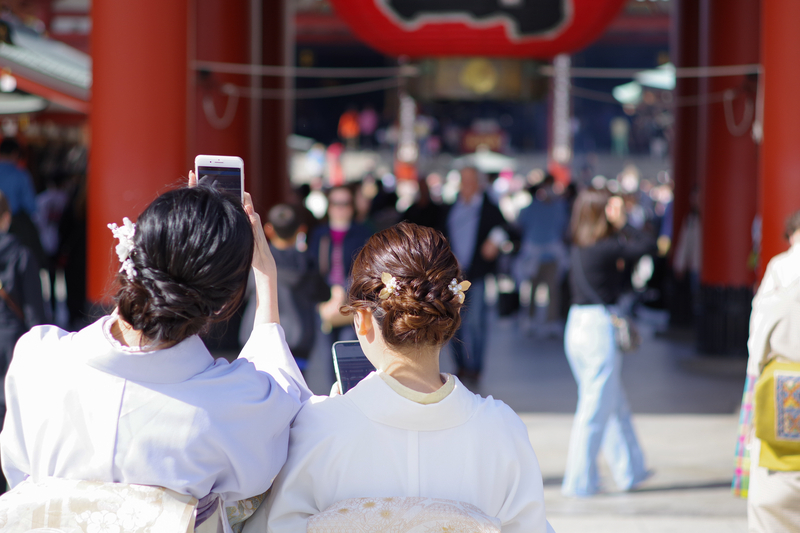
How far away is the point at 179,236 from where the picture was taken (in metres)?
1.43

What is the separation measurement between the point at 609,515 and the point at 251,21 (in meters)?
5.84

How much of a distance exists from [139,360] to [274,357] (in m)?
0.33

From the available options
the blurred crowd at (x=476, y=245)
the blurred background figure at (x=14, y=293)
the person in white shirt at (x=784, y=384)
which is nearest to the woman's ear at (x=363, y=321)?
the blurred crowd at (x=476, y=245)

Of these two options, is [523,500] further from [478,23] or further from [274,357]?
[478,23]

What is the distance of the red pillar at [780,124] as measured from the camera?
16.9 ft

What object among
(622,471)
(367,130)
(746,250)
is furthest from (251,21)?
(367,130)

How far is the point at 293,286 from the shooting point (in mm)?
4449

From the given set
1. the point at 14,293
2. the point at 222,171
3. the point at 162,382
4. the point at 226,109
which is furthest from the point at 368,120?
the point at 162,382

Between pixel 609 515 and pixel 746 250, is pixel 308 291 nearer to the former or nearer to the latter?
pixel 609 515

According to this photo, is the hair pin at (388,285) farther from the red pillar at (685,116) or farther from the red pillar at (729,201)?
the red pillar at (685,116)

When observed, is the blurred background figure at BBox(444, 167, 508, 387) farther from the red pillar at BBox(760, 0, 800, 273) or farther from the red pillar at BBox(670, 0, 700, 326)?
the red pillar at BBox(670, 0, 700, 326)

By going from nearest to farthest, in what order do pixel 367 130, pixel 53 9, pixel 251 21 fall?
pixel 251 21 < pixel 53 9 < pixel 367 130

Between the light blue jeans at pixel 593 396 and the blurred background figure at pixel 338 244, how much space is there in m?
1.49

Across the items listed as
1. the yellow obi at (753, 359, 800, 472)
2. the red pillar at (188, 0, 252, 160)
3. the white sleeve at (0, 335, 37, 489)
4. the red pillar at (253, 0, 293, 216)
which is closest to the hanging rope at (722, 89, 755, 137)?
the red pillar at (188, 0, 252, 160)
